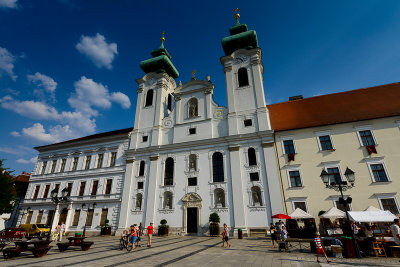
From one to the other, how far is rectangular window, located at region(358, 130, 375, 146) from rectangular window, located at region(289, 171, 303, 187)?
639 centimetres

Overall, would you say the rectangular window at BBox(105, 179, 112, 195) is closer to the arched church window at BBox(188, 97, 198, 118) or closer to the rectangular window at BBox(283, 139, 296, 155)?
the arched church window at BBox(188, 97, 198, 118)

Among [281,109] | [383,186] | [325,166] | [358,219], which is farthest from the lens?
[281,109]

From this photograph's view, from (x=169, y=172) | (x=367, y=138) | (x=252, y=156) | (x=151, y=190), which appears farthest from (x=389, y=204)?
(x=151, y=190)

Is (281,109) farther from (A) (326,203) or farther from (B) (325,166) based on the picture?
(A) (326,203)

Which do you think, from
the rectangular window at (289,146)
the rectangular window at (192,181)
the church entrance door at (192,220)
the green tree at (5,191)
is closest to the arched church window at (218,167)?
the rectangular window at (192,181)

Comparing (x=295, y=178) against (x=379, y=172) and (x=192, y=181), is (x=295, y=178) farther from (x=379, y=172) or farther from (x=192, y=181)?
(x=192, y=181)

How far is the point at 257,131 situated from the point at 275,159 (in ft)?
11.8

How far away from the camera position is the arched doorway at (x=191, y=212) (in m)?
21.4

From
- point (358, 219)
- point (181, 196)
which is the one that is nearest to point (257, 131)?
point (181, 196)

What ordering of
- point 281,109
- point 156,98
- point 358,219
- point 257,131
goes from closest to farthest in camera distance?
point 358,219, point 257,131, point 281,109, point 156,98

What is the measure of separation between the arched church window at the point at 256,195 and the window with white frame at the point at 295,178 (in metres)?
3.08

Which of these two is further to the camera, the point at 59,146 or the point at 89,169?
the point at 59,146

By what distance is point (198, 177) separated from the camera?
75.2 feet

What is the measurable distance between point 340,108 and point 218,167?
14.5 meters
